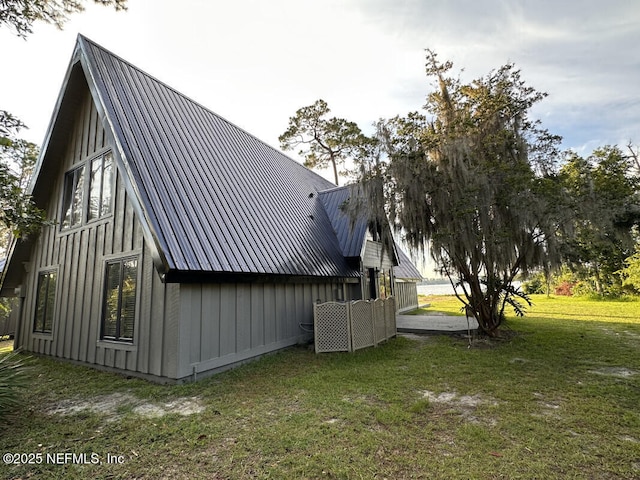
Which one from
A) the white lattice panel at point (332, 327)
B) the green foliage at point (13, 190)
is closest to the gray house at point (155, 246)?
the green foliage at point (13, 190)

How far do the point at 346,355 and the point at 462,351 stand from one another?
2.62m

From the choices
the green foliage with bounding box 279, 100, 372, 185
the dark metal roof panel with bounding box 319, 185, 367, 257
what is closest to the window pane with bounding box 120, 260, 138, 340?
the dark metal roof panel with bounding box 319, 185, 367, 257

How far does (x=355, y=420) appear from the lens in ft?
11.3

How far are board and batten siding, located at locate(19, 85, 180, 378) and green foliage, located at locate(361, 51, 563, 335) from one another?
17.4 feet

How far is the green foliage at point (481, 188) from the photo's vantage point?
6.71m

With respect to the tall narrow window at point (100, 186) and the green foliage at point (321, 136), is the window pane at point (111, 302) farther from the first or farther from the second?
the green foliage at point (321, 136)

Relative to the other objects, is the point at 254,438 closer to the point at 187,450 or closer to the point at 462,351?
the point at 187,450

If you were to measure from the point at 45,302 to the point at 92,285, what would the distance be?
2576mm

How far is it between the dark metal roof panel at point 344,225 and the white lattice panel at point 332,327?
255cm

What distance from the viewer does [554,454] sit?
2.68m

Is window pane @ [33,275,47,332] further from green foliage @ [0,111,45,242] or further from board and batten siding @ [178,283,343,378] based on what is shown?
board and batten siding @ [178,283,343,378]

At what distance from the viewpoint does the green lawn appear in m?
2.61

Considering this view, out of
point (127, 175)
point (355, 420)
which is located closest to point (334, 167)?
point (127, 175)

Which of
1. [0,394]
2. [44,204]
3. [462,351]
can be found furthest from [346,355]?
[44,204]
